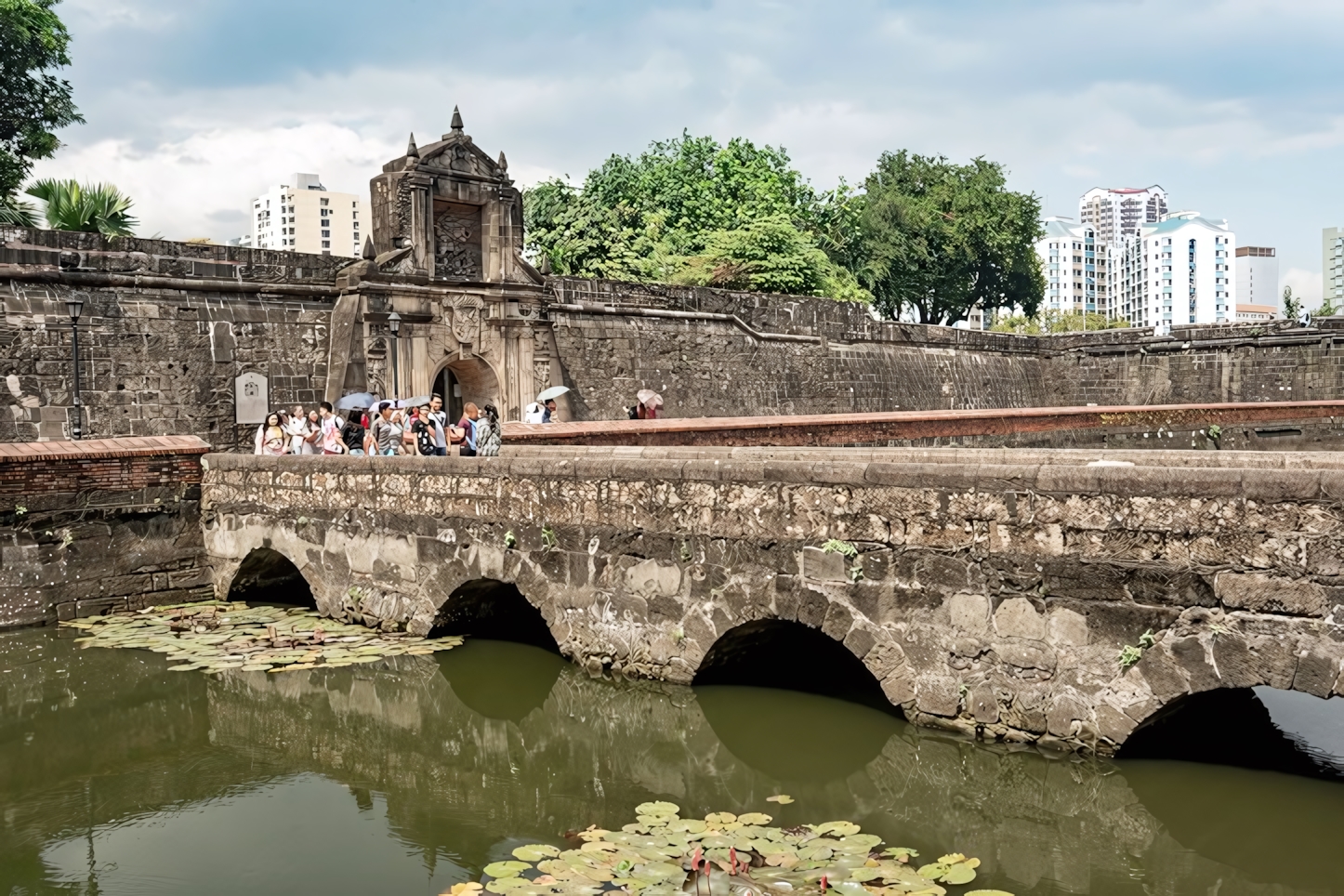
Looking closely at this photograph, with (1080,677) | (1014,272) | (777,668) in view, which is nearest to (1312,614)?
(1080,677)

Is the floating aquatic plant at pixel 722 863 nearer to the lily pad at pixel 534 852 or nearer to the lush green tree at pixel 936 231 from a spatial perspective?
the lily pad at pixel 534 852

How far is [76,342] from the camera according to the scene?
46.1ft

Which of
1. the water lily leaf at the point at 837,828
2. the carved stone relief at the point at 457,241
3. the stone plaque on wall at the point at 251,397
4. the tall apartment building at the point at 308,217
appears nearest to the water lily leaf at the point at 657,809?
the water lily leaf at the point at 837,828

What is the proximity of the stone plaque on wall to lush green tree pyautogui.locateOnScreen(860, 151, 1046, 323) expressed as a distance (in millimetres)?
31818

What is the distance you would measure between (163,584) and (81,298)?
15.5 ft

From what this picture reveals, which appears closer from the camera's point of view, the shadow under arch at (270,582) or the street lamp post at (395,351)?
the shadow under arch at (270,582)

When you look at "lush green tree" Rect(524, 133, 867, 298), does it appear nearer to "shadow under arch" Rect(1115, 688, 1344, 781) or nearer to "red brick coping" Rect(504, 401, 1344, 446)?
"red brick coping" Rect(504, 401, 1344, 446)

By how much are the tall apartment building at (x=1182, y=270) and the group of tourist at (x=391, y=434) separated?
420 feet

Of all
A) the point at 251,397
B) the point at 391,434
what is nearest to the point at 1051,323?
the point at 251,397

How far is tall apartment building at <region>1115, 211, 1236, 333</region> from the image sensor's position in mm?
130500

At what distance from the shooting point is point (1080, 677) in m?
5.84

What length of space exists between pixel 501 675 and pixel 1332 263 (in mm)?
181455

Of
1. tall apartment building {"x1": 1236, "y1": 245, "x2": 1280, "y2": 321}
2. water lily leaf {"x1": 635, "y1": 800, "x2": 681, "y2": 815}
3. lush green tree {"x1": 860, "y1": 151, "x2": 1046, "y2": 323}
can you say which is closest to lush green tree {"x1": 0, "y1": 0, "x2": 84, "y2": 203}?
water lily leaf {"x1": 635, "y1": 800, "x2": 681, "y2": 815}

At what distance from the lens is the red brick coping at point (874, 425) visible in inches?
484
